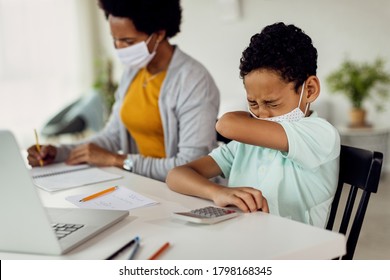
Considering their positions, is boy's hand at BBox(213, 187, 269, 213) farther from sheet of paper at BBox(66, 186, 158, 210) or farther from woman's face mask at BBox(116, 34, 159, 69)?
woman's face mask at BBox(116, 34, 159, 69)

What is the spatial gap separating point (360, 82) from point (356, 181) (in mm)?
2188

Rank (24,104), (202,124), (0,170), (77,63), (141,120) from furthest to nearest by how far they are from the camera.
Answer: (77,63), (24,104), (141,120), (202,124), (0,170)

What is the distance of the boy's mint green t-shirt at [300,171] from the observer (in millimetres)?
996

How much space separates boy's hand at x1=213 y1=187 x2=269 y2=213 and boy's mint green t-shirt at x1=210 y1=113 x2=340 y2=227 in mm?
106

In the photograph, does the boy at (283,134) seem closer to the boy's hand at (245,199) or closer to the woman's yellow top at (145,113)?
the boy's hand at (245,199)

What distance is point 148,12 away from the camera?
1588mm

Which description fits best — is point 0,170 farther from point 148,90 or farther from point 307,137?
point 148,90

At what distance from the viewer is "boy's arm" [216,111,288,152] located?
0.99 metres

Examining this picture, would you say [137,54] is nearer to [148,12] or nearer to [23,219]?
[148,12]

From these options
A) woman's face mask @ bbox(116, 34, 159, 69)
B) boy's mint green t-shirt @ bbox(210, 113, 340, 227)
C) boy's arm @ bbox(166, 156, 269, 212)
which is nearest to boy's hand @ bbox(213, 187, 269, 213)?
boy's arm @ bbox(166, 156, 269, 212)
